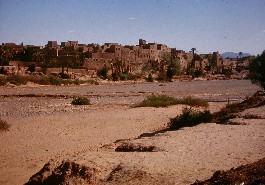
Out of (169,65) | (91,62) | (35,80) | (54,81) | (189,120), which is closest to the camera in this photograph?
(189,120)

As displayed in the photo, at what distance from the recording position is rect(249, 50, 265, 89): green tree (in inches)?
1094

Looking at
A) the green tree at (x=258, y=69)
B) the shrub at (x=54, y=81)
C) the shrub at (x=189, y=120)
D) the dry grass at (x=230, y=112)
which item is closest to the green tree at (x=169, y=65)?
the shrub at (x=54, y=81)

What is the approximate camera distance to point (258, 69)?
28.2 m

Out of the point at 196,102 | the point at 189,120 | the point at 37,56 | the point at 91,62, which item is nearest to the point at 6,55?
the point at 37,56

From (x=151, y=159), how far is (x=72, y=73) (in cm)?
5612

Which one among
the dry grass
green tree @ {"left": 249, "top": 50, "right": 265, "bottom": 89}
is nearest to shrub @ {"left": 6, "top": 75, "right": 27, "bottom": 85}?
green tree @ {"left": 249, "top": 50, "right": 265, "bottom": 89}

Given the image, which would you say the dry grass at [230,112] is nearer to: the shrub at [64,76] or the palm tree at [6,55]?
the shrub at [64,76]

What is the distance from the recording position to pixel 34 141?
13625 mm

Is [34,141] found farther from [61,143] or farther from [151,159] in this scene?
[151,159]

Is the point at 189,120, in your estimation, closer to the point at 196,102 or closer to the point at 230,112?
the point at 230,112

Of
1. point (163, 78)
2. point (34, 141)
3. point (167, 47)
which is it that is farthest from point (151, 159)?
point (167, 47)

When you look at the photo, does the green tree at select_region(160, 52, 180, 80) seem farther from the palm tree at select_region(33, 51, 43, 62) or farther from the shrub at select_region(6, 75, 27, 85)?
the shrub at select_region(6, 75, 27, 85)

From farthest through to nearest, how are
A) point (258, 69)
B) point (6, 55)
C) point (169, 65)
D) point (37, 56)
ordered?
1. point (169, 65)
2. point (37, 56)
3. point (6, 55)
4. point (258, 69)

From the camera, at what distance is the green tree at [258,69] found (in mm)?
27797
